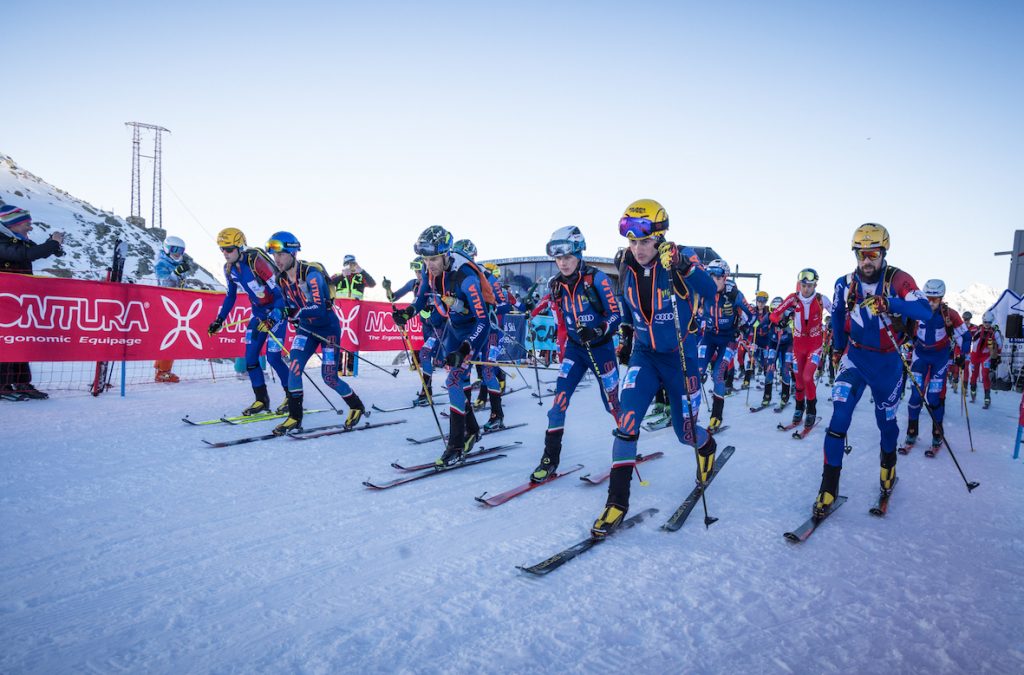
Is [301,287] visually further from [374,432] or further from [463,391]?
[463,391]

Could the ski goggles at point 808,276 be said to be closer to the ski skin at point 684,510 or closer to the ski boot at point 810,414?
the ski boot at point 810,414

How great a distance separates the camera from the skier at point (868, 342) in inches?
171

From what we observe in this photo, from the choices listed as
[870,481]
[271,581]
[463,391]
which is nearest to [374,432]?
[463,391]

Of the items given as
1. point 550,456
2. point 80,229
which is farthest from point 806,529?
point 80,229

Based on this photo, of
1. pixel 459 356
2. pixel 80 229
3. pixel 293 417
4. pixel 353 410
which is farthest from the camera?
pixel 80 229

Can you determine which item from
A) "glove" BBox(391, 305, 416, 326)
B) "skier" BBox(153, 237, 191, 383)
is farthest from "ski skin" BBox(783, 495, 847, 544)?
"skier" BBox(153, 237, 191, 383)

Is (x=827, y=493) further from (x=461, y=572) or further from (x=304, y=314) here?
(x=304, y=314)

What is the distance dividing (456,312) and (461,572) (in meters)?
3.51

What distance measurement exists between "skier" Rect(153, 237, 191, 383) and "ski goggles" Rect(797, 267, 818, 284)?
11.7m

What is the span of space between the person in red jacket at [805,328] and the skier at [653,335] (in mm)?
4934

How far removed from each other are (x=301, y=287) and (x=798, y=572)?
6.35 metres

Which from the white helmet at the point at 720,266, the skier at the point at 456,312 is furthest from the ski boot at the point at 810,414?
the skier at the point at 456,312

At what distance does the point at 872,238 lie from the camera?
4.39 m

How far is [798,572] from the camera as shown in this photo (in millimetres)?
3352
